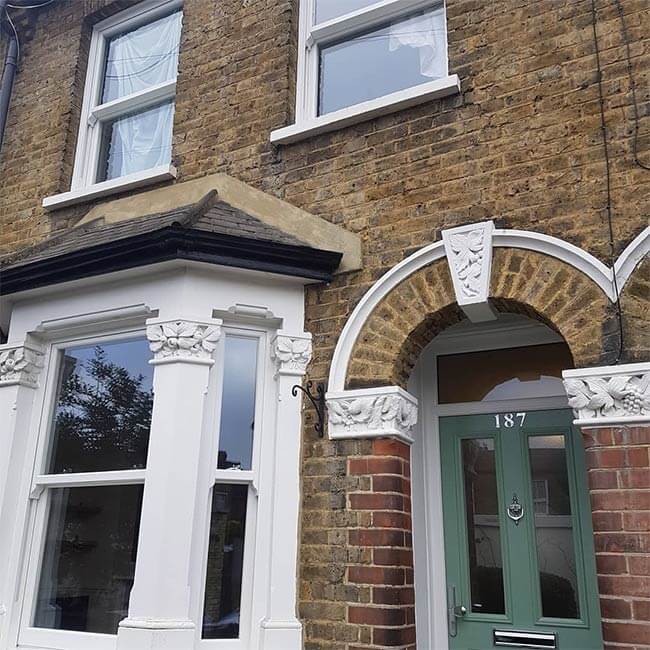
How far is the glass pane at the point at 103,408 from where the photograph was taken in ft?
13.9

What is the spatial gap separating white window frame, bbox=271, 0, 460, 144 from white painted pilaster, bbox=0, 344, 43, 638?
2.18m

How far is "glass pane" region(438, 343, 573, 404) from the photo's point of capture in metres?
4.40

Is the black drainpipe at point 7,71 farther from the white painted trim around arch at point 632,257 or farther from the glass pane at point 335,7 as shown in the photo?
the white painted trim around arch at point 632,257

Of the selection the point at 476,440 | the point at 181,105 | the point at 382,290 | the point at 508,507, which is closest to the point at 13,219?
the point at 181,105

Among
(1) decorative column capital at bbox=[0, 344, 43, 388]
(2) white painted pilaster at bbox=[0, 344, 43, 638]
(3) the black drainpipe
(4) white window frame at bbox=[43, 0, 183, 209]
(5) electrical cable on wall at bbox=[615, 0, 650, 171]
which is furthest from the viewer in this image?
(3) the black drainpipe

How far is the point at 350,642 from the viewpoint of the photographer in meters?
3.61

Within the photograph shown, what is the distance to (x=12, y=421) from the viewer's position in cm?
445

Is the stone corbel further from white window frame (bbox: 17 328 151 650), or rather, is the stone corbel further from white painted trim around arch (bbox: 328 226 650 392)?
white window frame (bbox: 17 328 151 650)

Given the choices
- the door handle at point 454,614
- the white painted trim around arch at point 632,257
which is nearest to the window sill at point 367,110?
the white painted trim around arch at point 632,257

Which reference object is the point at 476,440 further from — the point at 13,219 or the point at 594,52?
the point at 13,219

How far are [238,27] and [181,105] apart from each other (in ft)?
2.37

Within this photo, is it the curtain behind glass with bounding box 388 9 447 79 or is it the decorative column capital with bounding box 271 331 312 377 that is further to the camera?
the curtain behind glass with bounding box 388 9 447 79

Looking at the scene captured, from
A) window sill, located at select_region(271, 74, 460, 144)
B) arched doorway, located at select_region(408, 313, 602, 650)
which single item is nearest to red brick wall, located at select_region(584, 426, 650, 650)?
arched doorway, located at select_region(408, 313, 602, 650)

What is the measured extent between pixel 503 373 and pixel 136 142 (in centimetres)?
346
